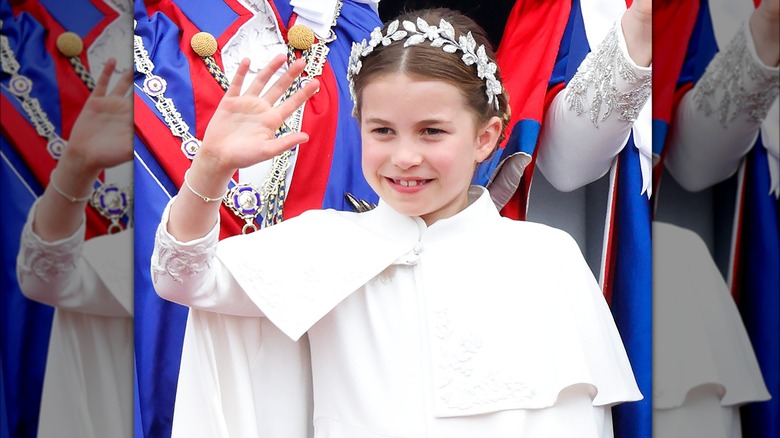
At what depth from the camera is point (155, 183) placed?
1.90 metres

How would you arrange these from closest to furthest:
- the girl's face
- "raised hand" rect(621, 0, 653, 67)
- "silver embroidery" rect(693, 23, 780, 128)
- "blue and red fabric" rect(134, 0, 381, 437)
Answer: "silver embroidery" rect(693, 23, 780, 128) → the girl's face → "raised hand" rect(621, 0, 653, 67) → "blue and red fabric" rect(134, 0, 381, 437)

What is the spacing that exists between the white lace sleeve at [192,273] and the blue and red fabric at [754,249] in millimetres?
882

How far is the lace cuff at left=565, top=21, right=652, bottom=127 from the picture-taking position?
1799 mm

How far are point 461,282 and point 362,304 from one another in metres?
0.16

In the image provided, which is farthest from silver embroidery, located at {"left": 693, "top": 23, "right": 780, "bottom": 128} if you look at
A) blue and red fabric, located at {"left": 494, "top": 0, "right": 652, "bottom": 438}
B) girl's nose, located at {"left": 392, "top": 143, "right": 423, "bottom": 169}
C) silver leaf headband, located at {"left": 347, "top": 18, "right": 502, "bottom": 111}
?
blue and red fabric, located at {"left": 494, "top": 0, "right": 652, "bottom": 438}

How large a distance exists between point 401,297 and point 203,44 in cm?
69

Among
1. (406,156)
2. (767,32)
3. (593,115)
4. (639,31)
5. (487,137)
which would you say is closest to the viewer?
(767,32)

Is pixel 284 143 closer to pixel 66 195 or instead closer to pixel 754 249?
pixel 66 195

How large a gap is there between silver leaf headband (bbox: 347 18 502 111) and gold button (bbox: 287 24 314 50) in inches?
13.5

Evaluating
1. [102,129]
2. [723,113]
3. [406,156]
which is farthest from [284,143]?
[723,113]

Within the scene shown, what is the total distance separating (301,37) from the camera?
2.00m

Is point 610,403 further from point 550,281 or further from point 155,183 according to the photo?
point 155,183

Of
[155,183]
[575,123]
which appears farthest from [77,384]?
[575,123]

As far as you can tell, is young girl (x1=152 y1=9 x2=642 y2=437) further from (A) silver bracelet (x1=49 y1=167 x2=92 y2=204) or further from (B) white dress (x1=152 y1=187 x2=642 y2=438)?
(A) silver bracelet (x1=49 y1=167 x2=92 y2=204)
